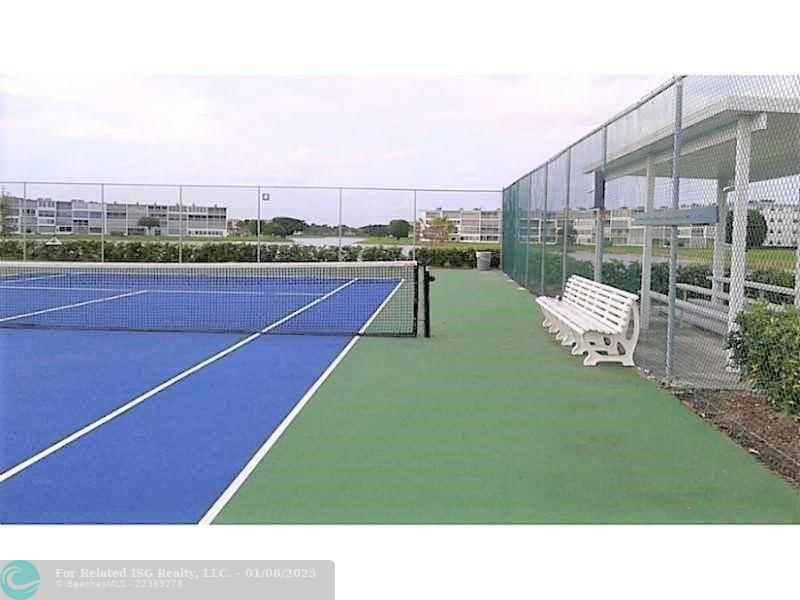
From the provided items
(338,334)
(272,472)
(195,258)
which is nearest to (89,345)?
(338,334)

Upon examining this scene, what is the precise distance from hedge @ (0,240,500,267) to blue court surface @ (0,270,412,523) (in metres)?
11.7

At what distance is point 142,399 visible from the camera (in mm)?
6652

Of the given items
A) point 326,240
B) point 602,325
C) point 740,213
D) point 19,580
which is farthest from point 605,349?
point 326,240

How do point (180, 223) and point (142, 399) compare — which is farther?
point (180, 223)

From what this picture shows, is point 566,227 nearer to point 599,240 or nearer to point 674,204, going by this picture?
point 599,240

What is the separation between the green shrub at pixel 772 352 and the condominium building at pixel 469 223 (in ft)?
67.4

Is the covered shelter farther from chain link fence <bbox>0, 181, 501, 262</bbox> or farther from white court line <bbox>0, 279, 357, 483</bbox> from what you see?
chain link fence <bbox>0, 181, 501, 262</bbox>

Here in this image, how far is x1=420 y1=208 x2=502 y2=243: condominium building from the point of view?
86.1ft

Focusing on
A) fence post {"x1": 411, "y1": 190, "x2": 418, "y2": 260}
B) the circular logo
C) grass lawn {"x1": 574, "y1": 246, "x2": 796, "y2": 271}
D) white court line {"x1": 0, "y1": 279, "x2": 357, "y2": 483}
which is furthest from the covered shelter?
fence post {"x1": 411, "y1": 190, "x2": 418, "y2": 260}

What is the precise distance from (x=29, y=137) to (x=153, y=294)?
4.85 m

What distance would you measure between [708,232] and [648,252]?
6.14 feet

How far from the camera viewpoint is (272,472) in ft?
15.6

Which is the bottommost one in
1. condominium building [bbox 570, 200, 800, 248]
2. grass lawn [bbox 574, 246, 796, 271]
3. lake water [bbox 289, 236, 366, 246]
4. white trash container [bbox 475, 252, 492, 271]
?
white trash container [bbox 475, 252, 492, 271]

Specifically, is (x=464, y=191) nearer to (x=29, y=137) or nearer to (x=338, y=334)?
(x=29, y=137)
